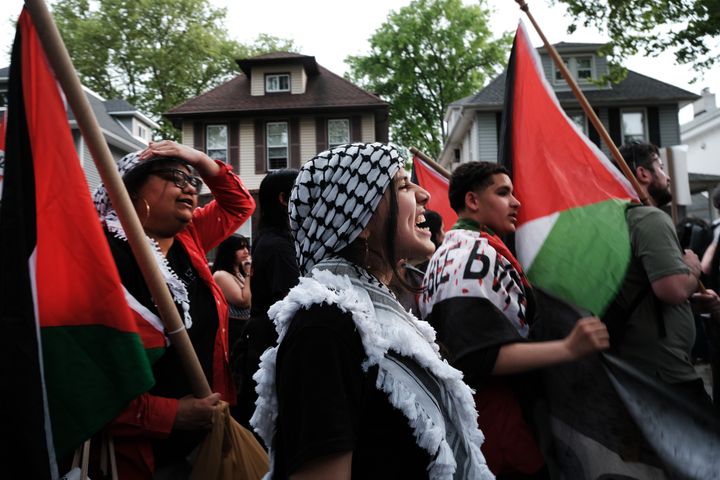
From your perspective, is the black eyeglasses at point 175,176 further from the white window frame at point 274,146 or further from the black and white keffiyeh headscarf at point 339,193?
the white window frame at point 274,146

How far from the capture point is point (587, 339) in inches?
94.3

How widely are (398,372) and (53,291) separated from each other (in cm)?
125

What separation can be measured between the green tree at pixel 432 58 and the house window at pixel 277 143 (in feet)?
35.6

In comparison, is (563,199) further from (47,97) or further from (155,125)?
(155,125)

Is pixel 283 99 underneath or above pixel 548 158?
above

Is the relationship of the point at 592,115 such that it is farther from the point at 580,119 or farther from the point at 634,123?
the point at 634,123

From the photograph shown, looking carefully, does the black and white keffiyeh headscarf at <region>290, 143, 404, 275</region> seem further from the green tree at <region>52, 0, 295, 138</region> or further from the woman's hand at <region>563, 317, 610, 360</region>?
the green tree at <region>52, 0, 295, 138</region>

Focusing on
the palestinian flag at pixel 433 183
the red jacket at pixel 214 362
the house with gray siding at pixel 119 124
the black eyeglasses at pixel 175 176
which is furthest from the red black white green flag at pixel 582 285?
the house with gray siding at pixel 119 124

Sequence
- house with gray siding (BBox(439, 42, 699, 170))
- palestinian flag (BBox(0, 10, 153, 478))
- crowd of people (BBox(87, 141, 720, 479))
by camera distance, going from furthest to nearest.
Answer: house with gray siding (BBox(439, 42, 699, 170))
palestinian flag (BBox(0, 10, 153, 478))
crowd of people (BBox(87, 141, 720, 479))

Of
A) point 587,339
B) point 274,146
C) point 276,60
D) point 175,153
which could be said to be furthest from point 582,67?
point 587,339

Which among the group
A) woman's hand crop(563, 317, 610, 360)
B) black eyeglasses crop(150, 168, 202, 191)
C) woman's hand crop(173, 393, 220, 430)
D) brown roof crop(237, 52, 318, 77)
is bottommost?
woman's hand crop(173, 393, 220, 430)

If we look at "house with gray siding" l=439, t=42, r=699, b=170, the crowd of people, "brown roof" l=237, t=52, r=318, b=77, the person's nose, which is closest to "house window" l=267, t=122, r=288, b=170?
"brown roof" l=237, t=52, r=318, b=77

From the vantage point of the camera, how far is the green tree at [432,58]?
124 feet

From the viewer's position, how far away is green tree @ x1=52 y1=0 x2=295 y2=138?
3531 cm
